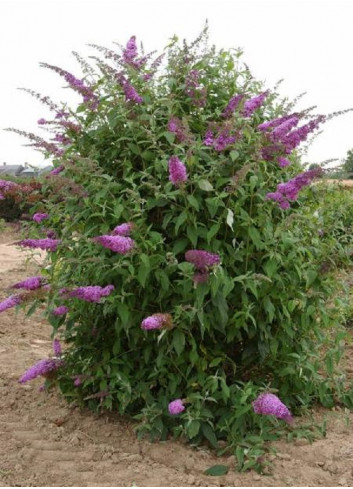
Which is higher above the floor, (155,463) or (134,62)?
(134,62)

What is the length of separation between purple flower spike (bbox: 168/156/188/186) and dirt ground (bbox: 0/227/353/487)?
4.94ft

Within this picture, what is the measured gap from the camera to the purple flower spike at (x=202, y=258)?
2990mm

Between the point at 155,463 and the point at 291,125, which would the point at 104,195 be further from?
the point at 155,463

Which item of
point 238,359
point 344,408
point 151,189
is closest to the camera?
point 151,189

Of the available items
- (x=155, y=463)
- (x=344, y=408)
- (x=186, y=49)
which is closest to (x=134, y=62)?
(x=186, y=49)

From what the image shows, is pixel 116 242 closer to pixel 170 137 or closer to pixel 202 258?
pixel 202 258

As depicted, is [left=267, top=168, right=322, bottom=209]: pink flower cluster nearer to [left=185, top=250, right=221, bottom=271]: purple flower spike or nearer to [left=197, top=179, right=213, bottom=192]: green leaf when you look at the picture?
[left=197, top=179, right=213, bottom=192]: green leaf

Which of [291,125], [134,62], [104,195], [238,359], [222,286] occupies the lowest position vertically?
[238,359]

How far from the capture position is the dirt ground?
3.09 metres

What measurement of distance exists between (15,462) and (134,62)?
2434 millimetres

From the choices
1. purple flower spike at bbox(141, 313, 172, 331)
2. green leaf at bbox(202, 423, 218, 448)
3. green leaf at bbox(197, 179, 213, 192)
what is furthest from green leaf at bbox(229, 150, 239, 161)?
green leaf at bbox(202, 423, 218, 448)

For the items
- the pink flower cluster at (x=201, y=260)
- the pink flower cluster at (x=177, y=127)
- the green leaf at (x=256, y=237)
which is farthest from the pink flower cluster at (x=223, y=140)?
the pink flower cluster at (x=201, y=260)

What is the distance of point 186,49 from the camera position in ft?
12.2

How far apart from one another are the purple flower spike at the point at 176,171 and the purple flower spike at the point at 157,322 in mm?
677
